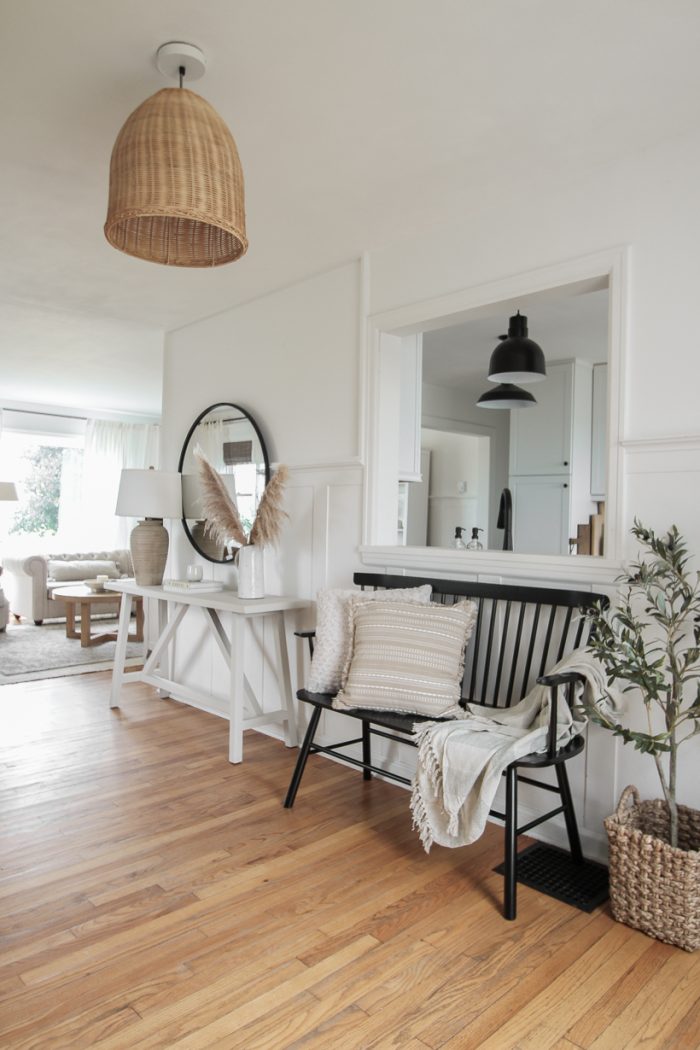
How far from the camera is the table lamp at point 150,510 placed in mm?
4004

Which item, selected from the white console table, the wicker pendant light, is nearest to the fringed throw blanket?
the white console table

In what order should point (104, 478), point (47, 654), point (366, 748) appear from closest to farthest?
point (366, 748)
point (47, 654)
point (104, 478)

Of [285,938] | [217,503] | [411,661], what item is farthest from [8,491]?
[285,938]

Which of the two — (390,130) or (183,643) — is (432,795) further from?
(183,643)

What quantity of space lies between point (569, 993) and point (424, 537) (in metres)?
5.57

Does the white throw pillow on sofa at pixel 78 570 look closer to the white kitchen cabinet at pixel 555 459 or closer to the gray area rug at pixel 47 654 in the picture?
the gray area rug at pixel 47 654

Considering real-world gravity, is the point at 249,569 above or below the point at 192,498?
below

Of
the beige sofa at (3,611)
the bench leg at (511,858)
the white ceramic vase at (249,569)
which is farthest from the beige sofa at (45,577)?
the bench leg at (511,858)

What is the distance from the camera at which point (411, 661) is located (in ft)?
8.16

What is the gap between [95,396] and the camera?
764cm

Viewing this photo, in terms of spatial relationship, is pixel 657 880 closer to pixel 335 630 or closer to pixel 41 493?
pixel 335 630

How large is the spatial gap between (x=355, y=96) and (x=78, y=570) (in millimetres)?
6355

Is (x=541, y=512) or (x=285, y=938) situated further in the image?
(x=541, y=512)

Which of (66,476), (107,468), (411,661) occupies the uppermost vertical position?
(107,468)
